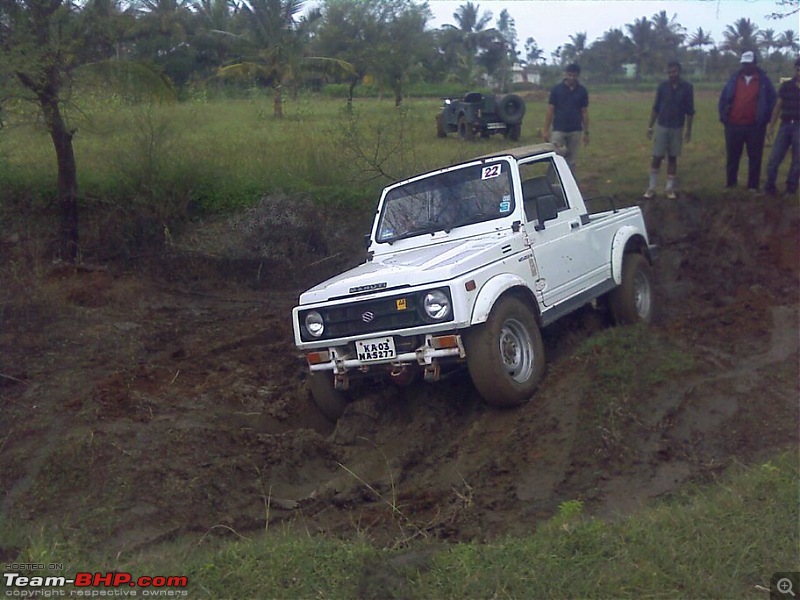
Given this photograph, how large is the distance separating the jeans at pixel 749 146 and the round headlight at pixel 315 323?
7.94 meters

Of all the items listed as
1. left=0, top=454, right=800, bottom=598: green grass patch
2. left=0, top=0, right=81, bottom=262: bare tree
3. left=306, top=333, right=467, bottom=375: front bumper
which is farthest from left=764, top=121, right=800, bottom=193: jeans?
left=0, top=0, right=81, bottom=262: bare tree

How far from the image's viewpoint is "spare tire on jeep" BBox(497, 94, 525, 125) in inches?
662

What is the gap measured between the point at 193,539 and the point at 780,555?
10.0ft

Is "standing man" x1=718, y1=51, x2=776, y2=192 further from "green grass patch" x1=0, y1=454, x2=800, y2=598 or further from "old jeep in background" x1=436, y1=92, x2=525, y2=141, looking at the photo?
"green grass patch" x1=0, y1=454, x2=800, y2=598

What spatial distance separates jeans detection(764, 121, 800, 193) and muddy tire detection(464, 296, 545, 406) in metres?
6.56

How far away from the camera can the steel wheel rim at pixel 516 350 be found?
20.7 feet

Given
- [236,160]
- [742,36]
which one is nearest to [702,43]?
[742,36]

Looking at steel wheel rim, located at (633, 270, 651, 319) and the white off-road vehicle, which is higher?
the white off-road vehicle

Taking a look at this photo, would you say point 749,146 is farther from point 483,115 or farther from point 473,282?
point 473,282

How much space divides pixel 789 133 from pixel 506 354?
23.5ft

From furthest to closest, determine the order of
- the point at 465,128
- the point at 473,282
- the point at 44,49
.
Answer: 1. the point at 465,128
2. the point at 44,49
3. the point at 473,282

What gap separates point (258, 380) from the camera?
7.73 metres

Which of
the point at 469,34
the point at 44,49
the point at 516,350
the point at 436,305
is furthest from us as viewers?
the point at 469,34

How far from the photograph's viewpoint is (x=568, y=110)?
11.7m
